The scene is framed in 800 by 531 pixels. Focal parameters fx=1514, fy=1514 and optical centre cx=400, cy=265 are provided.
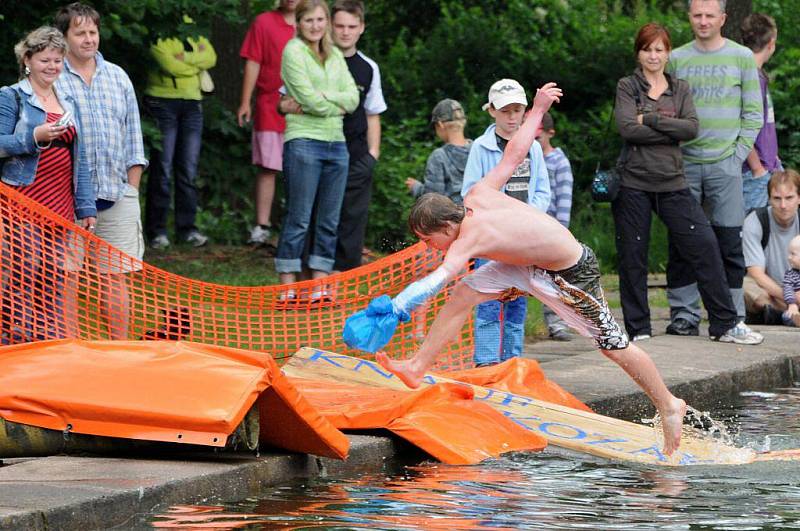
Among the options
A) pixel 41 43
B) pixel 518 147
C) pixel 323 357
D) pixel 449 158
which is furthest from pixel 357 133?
pixel 518 147

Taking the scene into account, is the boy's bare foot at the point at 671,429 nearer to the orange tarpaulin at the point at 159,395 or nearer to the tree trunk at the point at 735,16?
the orange tarpaulin at the point at 159,395

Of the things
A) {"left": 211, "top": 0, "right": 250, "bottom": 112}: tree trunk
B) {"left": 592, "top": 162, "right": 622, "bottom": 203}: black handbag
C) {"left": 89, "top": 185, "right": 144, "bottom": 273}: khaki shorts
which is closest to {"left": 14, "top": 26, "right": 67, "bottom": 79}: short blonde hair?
{"left": 89, "top": 185, "right": 144, "bottom": 273}: khaki shorts

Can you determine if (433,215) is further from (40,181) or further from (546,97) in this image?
(40,181)

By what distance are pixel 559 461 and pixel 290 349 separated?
2491mm

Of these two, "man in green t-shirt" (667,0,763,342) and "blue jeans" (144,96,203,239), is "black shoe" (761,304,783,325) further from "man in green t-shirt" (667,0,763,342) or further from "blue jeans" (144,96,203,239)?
"blue jeans" (144,96,203,239)

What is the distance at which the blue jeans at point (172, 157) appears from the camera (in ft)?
41.5

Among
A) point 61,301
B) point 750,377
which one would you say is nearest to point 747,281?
point 750,377

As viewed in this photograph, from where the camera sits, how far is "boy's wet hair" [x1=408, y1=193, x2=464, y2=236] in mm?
6832

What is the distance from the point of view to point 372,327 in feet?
20.9

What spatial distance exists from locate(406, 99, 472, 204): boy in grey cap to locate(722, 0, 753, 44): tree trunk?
4178 mm

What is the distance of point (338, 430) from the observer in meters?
6.45

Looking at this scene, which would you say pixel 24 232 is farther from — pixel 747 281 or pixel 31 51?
pixel 747 281

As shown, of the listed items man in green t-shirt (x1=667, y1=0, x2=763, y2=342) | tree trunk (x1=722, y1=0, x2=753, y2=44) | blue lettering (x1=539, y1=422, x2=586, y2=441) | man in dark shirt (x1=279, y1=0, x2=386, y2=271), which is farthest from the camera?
tree trunk (x1=722, y1=0, x2=753, y2=44)

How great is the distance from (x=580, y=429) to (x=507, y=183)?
1943 mm
